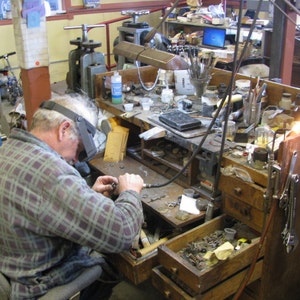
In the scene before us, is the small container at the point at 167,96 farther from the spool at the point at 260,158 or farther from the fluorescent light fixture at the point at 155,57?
the spool at the point at 260,158

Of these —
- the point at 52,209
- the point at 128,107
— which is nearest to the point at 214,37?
the point at 128,107

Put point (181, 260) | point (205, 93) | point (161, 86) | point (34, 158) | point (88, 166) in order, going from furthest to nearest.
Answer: point (161, 86), point (205, 93), point (88, 166), point (181, 260), point (34, 158)

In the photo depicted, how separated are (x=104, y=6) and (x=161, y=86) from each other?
322 cm

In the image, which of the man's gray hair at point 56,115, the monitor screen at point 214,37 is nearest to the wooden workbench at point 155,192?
the man's gray hair at point 56,115

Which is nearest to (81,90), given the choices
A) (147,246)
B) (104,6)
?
(147,246)

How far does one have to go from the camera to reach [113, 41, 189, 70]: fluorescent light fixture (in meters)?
1.96

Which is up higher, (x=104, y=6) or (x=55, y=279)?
(x=104, y=6)

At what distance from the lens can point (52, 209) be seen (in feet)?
3.88

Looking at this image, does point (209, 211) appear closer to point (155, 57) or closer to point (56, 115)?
point (56, 115)

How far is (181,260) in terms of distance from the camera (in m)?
1.36

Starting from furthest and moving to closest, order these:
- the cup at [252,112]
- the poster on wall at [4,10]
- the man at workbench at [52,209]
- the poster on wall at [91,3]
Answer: the poster on wall at [91,3]
the poster on wall at [4,10]
the cup at [252,112]
the man at workbench at [52,209]

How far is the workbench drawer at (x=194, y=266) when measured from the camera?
1.31 meters

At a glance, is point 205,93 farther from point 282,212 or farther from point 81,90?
point 282,212

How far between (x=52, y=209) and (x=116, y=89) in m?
1.24
